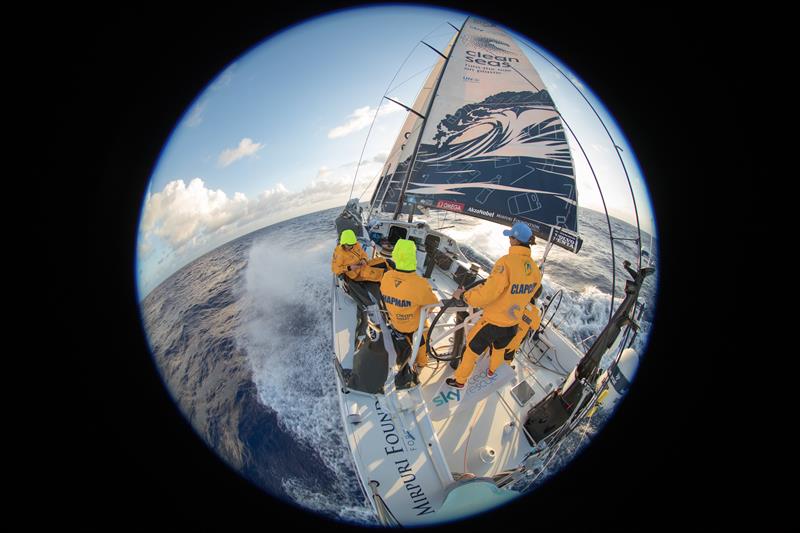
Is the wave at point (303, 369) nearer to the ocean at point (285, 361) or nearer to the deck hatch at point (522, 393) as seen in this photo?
the ocean at point (285, 361)

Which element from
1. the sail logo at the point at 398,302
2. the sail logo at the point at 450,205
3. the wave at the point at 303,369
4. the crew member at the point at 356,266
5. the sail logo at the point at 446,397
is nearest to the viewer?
the sail logo at the point at 398,302

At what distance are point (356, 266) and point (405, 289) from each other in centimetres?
177

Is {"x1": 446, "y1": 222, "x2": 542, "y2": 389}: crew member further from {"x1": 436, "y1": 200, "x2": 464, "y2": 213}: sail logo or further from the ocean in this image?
{"x1": 436, "y1": 200, "x2": 464, "y2": 213}: sail logo

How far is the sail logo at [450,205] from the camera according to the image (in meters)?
5.87

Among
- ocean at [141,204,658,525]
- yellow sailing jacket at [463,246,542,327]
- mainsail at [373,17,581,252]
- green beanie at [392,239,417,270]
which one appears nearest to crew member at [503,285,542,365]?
yellow sailing jacket at [463,246,542,327]

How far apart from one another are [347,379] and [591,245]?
1916 centimetres

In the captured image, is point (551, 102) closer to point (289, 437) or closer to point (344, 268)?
point (344, 268)

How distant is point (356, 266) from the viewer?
3.92m

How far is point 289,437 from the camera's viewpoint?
15.7 feet

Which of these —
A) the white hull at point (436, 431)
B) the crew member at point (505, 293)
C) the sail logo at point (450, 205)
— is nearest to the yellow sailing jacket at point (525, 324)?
the crew member at point (505, 293)

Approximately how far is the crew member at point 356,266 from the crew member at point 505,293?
1.53 m

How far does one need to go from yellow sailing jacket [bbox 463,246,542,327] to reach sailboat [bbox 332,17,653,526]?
0.68 ft

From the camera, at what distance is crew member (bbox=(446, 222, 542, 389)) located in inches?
91.4

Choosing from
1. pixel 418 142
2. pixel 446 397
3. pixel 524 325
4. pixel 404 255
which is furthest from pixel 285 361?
pixel 418 142
